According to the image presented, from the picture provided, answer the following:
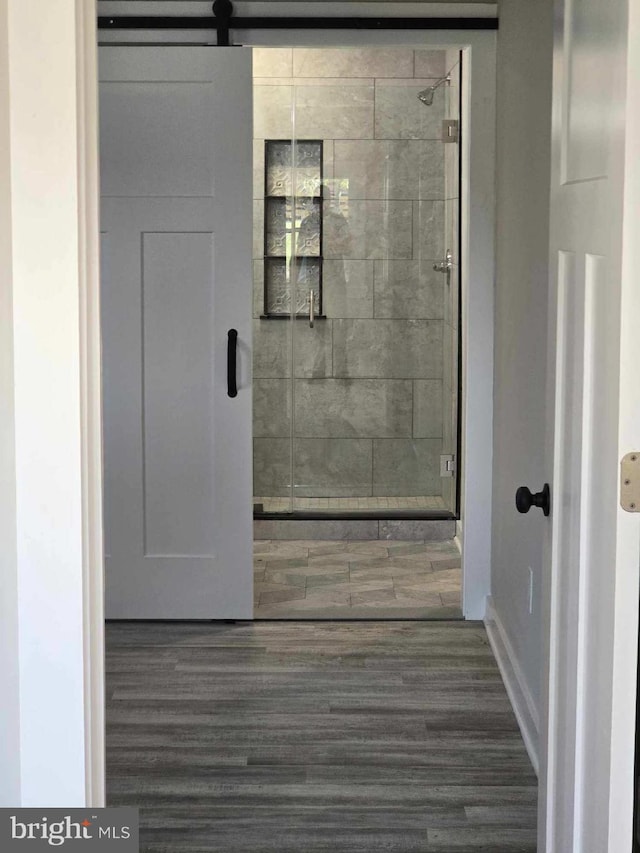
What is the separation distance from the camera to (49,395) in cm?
166

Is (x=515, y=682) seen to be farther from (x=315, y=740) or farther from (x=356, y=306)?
(x=356, y=306)

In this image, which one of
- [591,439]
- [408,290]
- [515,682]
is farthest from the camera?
[408,290]

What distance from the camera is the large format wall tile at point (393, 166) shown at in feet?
18.9

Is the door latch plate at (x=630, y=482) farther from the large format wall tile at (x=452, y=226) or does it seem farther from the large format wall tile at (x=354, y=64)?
the large format wall tile at (x=354, y=64)

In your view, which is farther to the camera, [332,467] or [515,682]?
[332,467]

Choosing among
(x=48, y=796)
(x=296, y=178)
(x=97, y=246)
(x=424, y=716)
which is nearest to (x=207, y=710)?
(x=424, y=716)

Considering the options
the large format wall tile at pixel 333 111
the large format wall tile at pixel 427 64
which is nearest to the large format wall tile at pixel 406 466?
the large format wall tile at pixel 333 111

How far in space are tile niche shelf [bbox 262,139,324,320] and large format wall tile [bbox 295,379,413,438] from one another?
38cm

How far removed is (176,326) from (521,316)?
1.38m

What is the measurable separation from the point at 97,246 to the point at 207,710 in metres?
2.26

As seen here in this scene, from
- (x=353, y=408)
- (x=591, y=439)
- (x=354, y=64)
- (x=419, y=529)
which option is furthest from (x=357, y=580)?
(x=591, y=439)

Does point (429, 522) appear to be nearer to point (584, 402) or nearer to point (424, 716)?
point (424, 716)

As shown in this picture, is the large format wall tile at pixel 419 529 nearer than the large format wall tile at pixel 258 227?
No

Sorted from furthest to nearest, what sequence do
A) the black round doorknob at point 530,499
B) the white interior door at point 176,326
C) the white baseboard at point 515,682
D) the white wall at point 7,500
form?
the white interior door at point 176,326, the white baseboard at point 515,682, the black round doorknob at point 530,499, the white wall at point 7,500
